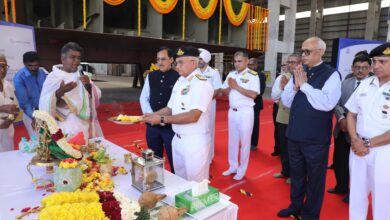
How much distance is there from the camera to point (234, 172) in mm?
3740

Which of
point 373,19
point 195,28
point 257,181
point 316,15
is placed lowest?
point 257,181

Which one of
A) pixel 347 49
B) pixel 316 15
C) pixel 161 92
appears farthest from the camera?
pixel 316 15

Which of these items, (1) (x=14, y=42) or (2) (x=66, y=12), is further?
(2) (x=66, y=12)

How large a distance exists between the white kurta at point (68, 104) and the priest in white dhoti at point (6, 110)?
1.84 ft

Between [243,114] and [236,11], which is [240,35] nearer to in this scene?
[236,11]

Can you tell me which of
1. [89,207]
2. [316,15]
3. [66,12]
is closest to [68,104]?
[89,207]

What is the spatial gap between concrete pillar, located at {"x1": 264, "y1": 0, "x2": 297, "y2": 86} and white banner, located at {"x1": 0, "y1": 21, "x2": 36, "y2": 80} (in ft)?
42.6

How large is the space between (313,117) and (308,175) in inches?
21.7

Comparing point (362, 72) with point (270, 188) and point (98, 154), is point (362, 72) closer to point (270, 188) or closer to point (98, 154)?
point (270, 188)

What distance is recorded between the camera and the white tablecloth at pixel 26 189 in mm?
1393

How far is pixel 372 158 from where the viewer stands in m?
2.05

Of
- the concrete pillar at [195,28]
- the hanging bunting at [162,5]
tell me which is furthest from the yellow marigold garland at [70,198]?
the concrete pillar at [195,28]

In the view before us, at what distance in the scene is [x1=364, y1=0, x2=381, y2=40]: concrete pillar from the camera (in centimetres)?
1928

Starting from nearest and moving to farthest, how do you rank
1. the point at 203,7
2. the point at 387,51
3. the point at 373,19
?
the point at 387,51 → the point at 203,7 → the point at 373,19
